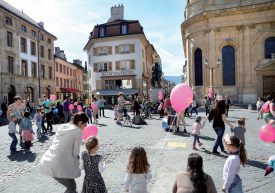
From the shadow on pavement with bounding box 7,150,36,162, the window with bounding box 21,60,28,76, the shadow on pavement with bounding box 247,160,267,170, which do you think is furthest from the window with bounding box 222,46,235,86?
the shadow on pavement with bounding box 7,150,36,162

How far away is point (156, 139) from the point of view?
10.9 meters

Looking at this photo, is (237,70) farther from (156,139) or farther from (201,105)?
(156,139)

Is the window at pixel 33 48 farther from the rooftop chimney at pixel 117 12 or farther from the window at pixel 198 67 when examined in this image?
the window at pixel 198 67

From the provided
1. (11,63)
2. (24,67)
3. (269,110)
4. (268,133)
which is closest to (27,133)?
(268,133)

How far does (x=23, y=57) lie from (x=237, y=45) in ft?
87.5

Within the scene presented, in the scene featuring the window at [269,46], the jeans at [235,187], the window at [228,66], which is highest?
the window at [269,46]

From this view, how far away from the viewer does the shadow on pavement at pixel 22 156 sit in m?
8.12

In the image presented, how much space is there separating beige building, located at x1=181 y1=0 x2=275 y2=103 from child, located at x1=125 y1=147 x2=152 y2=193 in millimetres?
27126

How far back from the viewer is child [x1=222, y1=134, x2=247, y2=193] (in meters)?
3.99

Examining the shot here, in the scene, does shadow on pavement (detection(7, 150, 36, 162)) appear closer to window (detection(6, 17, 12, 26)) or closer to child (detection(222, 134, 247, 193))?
child (detection(222, 134, 247, 193))

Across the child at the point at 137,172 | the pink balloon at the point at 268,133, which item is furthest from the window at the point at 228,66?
the child at the point at 137,172

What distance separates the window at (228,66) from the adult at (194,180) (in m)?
30.7

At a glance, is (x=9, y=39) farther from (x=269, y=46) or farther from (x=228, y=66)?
(x=269, y=46)

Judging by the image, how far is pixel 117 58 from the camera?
41219mm
